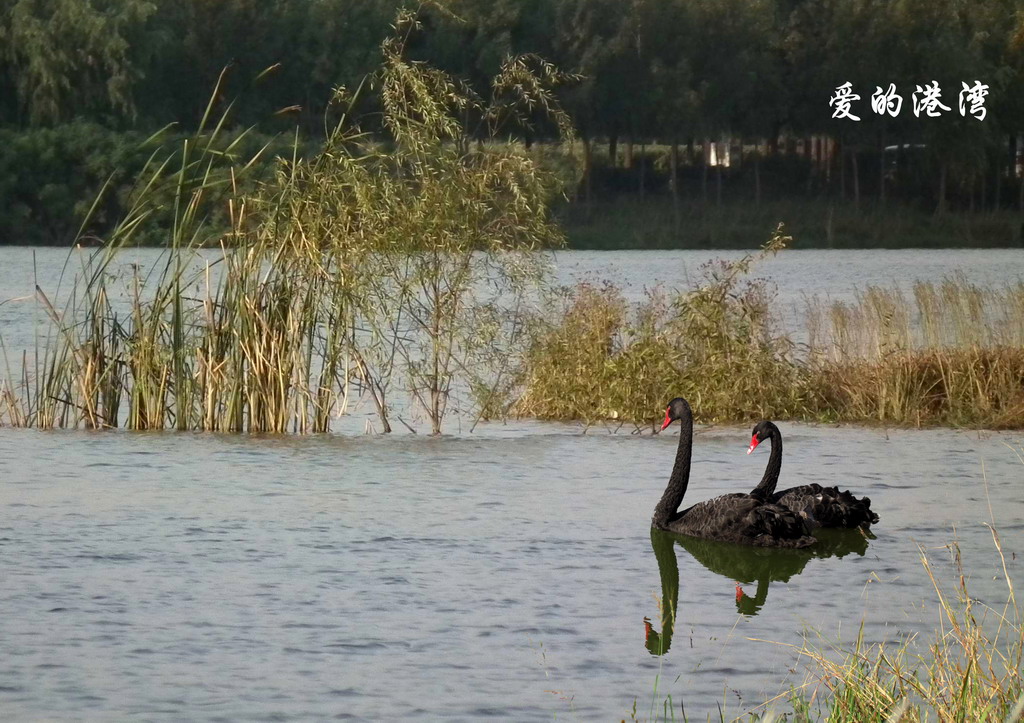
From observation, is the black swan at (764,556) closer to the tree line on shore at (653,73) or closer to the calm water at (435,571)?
the calm water at (435,571)

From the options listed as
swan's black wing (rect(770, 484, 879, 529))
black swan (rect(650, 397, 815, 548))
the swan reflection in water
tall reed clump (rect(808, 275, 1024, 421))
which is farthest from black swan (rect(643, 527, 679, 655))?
tall reed clump (rect(808, 275, 1024, 421))

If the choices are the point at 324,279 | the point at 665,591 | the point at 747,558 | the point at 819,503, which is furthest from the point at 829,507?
the point at 324,279

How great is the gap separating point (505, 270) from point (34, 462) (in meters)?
3.90

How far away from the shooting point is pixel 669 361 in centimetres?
1459

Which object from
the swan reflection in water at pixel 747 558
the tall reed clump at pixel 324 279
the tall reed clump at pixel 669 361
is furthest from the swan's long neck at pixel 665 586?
the tall reed clump at pixel 669 361

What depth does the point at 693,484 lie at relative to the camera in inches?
477

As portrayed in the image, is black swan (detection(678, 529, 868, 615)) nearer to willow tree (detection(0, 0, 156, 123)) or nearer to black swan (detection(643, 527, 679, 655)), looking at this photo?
black swan (detection(643, 527, 679, 655))

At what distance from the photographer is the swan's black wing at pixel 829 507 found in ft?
33.0

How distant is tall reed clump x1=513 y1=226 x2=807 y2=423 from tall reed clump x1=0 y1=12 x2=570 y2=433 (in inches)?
25.8

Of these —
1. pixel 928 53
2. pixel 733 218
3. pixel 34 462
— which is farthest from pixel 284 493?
pixel 928 53

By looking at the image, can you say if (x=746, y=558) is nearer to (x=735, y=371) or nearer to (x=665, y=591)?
(x=665, y=591)

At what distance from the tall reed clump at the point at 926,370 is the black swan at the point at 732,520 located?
5025mm

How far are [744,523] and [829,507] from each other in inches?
22.4

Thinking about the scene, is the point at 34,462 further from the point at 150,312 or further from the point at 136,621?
the point at 136,621
